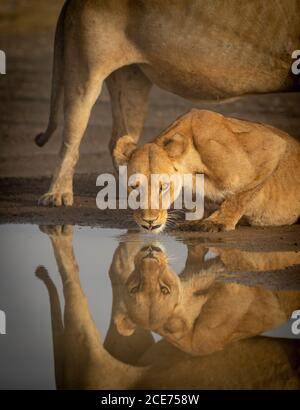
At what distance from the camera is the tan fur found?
261 inches

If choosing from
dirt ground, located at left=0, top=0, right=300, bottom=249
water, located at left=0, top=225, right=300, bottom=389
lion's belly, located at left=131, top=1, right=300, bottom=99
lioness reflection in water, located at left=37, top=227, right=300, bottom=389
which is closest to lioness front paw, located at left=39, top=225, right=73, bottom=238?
water, located at left=0, top=225, right=300, bottom=389

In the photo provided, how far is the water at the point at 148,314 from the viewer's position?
3846 millimetres

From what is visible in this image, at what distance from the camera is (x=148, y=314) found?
4.37 meters

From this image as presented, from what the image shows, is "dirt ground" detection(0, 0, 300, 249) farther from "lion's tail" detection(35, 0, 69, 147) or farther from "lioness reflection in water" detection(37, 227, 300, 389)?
"lioness reflection in water" detection(37, 227, 300, 389)

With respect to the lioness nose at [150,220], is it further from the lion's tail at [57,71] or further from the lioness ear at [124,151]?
the lion's tail at [57,71]

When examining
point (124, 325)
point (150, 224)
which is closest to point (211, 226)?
point (150, 224)

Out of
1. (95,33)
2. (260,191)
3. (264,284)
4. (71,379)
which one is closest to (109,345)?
(71,379)

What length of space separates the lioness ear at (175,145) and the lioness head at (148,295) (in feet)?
2.07

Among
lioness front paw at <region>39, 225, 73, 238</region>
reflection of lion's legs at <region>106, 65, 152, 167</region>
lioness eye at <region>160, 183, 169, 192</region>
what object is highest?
reflection of lion's legs at <region>106, 65, 152, 167</region>

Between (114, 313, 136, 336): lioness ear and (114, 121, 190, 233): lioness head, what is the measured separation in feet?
4.29

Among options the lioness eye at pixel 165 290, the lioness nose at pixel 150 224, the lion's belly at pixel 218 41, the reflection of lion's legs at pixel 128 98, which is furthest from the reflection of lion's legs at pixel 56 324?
the reflection of lion's legs at pixel 128 98

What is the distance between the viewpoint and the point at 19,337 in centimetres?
417

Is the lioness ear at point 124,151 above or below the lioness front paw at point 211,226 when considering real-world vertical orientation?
above
